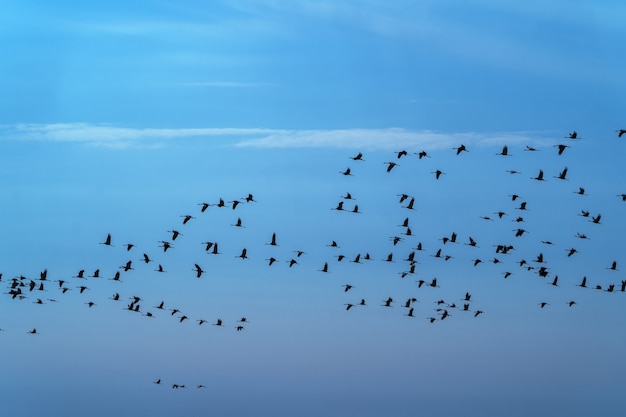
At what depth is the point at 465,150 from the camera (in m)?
82.1

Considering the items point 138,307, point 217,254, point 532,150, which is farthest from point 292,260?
point 532,150

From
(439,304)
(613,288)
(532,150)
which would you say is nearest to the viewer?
(532,150)

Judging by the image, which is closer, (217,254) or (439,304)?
(217,254)

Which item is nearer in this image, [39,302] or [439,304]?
[39,302]

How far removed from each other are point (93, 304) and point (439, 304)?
27671mm

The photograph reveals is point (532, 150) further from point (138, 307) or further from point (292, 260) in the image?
point (138, 307)

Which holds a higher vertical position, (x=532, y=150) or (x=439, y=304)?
(x=532, y=150)

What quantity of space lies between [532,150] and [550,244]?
10.2 metres

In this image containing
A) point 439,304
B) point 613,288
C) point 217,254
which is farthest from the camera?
point 439,304

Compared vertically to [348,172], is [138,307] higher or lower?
lower

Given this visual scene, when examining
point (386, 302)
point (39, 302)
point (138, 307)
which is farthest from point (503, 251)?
point (39, 302)

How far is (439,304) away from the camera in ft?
326

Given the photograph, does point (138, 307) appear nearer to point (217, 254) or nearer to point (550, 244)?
point (217, 254)

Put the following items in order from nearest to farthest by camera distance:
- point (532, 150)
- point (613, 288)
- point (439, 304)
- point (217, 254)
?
1. point (532, 150)
2. point (217, 254)
3. point (613, 288)
4. point (439, 304)
